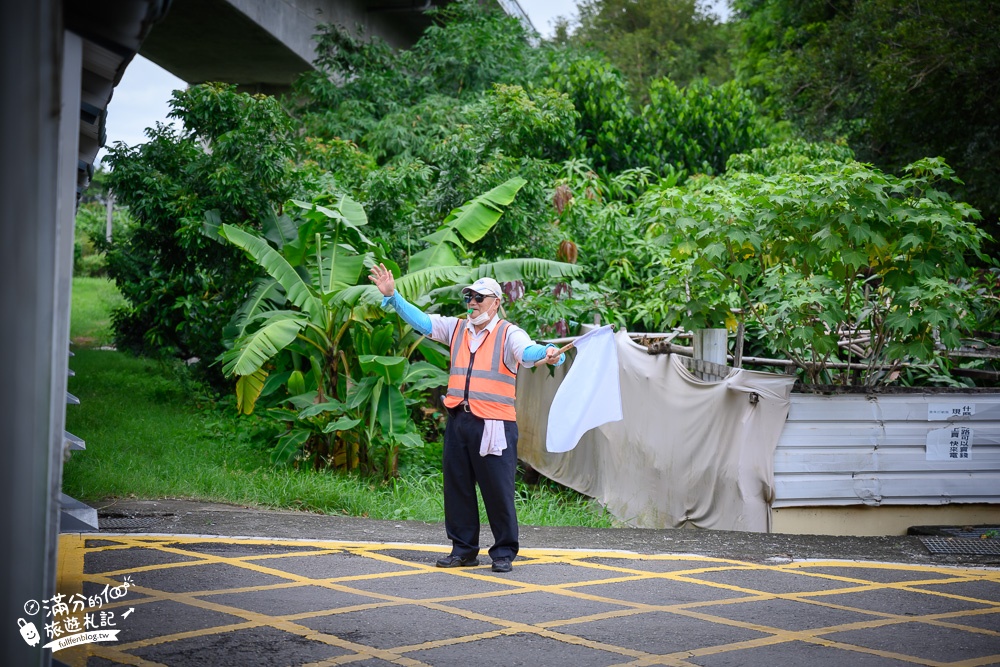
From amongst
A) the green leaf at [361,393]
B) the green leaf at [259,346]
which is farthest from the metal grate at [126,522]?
the green leaf at [361,393]

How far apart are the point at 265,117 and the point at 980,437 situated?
9.48 metres

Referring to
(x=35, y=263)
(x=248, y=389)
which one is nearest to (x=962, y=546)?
(x=248, y=389)

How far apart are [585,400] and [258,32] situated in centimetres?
1359

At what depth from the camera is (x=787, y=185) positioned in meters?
10.2

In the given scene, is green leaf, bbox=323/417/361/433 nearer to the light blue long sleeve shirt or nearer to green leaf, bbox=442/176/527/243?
green leaf, bbox=442/176/527/243

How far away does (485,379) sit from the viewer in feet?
25.6

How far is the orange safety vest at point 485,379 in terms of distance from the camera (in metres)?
7.80

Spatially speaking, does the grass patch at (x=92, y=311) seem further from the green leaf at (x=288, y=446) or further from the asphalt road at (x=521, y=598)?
the asphalt road at (x=521, y=598)

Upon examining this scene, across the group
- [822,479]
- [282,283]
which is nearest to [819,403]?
[822,479]

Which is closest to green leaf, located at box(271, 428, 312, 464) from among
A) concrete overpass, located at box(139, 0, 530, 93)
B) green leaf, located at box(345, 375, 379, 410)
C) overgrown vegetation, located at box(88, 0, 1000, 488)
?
overgrown vegetation, located at box(88, 0, 1000, 488)

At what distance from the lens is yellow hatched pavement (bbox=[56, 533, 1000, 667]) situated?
18.8ft

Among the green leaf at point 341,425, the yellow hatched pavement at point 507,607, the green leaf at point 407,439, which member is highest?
the green leaf at point 341,425

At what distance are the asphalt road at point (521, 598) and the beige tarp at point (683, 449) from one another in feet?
2.06

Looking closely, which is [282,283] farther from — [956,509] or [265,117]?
[956,509]
